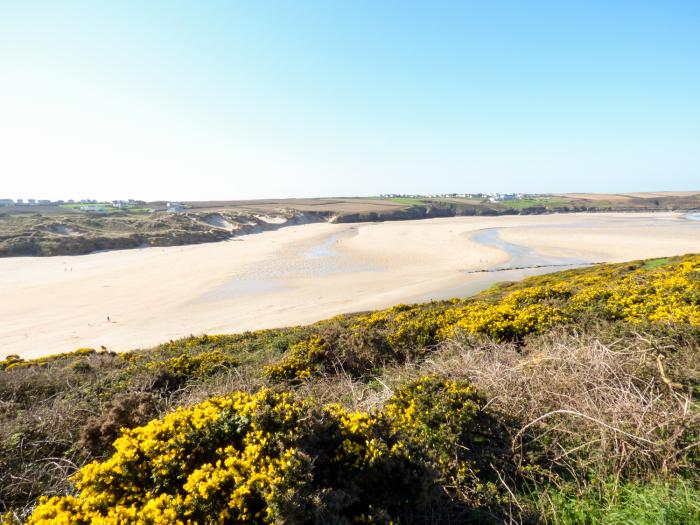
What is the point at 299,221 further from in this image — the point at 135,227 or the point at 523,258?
the point at 523,258

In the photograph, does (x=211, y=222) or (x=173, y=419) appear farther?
(x=211, y=222)

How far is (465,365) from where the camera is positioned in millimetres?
4891

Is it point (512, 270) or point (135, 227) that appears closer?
point (512, 270)

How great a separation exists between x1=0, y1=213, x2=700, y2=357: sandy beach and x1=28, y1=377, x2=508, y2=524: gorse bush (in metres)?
14.9

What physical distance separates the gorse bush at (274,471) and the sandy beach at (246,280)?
48.9ft

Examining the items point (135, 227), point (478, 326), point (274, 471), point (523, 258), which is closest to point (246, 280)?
point (478, 326)

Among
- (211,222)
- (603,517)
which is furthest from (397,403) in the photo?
(211,222)

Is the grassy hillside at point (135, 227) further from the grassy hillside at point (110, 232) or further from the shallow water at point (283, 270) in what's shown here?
the shallow water at point (283, 270)

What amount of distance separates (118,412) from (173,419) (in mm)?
2053

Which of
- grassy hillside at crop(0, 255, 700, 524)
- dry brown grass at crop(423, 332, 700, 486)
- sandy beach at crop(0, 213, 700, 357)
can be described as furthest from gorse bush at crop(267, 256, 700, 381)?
sandy beach at crop(0, 213, 700, 357)

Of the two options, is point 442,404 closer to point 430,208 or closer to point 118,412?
point 118,412

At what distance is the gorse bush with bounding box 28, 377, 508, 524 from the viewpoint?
7.44 feet

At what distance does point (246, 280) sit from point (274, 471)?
87.5 feet

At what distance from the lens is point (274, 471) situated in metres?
2.37
